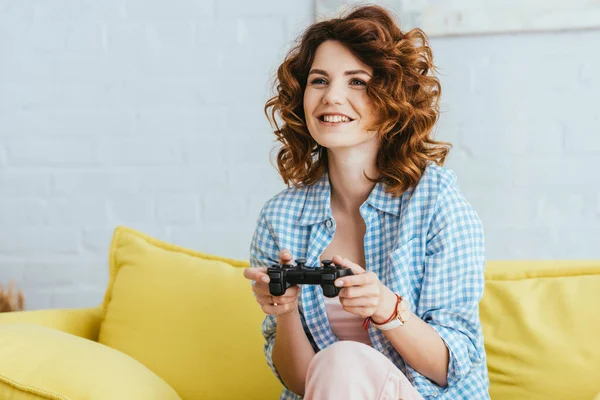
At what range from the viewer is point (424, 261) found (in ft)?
4.20

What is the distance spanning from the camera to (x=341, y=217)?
55.1 inches

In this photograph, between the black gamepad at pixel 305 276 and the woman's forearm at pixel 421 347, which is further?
the woman's forearm at pixel 421 347

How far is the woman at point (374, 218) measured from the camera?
122 cm

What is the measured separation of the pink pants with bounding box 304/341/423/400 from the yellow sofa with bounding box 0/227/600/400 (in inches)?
15.3

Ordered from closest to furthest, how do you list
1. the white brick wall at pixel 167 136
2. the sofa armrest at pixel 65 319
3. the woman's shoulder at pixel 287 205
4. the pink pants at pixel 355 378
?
the pink pants at pixel 355 378, the woman's shoulder at pixel 287 205, the sofa armrest at pixel 65 319, the white brick wall at pixel 167 136

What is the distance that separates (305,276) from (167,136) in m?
1.16

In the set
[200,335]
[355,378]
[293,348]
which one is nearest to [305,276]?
[355,378]

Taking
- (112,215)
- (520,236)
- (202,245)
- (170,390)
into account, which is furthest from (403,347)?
(112,215)

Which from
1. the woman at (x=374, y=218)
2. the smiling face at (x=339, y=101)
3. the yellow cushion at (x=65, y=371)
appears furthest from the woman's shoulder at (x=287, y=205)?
the yellow cushion at (x=65, y=371)

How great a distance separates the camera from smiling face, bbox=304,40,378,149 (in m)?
1.30

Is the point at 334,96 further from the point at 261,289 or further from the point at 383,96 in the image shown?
the point at 261,289

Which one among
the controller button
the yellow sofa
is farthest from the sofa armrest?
the controller button

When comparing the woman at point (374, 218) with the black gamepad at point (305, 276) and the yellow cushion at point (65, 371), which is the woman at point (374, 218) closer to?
the black gamepad at point (305, 276)

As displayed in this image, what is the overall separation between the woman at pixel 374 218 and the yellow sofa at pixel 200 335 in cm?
14
